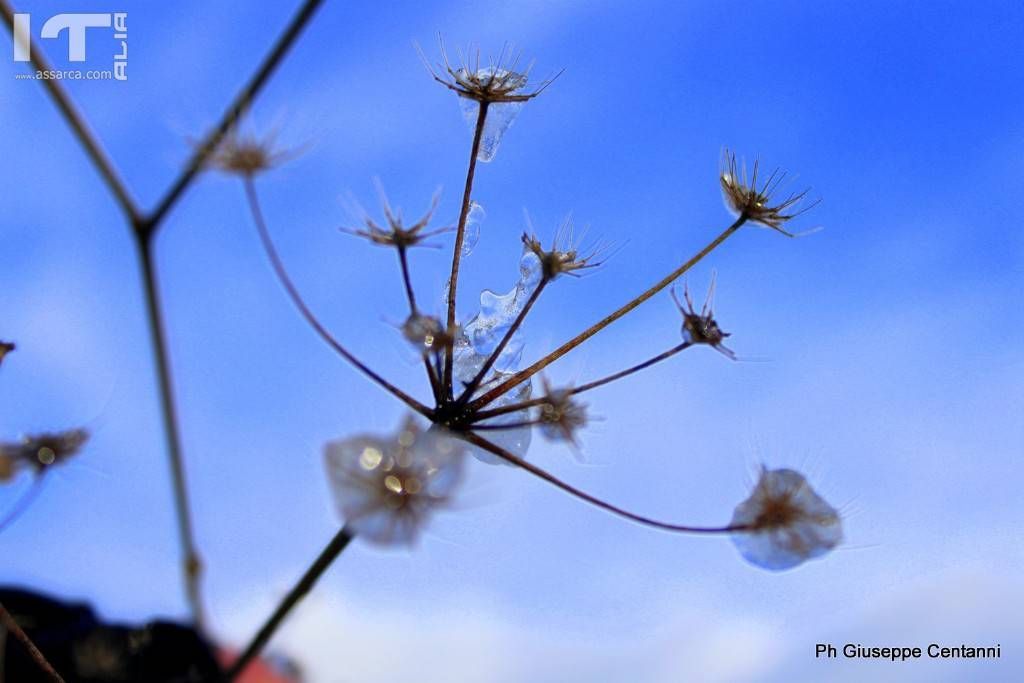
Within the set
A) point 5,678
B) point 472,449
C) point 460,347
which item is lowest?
point 5,678

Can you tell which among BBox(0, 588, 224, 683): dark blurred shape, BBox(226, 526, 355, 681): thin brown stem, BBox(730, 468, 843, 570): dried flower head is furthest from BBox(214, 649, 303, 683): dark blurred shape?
BBox(730, 468, 843, 570): dried flower head

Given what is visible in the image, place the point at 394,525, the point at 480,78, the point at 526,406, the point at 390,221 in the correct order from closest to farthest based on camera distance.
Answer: the point at 394,525
the point at 526,406
the point at 390,221
the point at 480,78

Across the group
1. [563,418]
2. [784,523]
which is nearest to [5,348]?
[563,418]

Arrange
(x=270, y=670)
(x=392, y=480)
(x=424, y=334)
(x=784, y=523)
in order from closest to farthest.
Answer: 1. (x=392, y=480)
2. (x=424, y=334)
3. (x=784, y=523)
4. (x=270, y=670)

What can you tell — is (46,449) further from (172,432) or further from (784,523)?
(784,523)

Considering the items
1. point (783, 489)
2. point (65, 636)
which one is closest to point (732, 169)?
point (783, 489)

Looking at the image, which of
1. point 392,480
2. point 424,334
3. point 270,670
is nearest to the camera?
point 392,480

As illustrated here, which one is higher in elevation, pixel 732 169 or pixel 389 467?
pixel 732 169

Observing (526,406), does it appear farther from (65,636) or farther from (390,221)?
(65,636)
